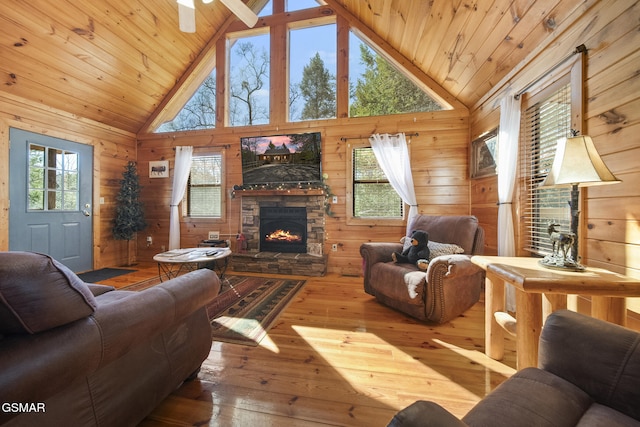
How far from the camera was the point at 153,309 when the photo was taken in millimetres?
1147

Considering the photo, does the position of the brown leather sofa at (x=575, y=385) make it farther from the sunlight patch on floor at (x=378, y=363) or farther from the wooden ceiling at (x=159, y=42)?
the wooden ceiling at (x=159, y=42)

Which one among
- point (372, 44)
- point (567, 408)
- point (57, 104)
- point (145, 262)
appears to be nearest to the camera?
point (567, 408)

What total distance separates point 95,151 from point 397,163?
16.2ft

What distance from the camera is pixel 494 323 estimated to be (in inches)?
73.3

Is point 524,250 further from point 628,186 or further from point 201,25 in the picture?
point 201,25

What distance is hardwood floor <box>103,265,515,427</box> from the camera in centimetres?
134

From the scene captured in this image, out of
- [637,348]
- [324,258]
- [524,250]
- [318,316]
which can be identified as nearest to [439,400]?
[637,348]

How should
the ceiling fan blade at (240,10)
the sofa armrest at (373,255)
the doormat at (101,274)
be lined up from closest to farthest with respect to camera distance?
the ceiling fan blade at (240,10) → the sofa armrest at (373,255) → the doormat at (101,274)

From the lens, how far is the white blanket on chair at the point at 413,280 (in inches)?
91.3

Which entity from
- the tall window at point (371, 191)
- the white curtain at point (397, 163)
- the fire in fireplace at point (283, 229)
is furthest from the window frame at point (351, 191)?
the fire in fireplace at point (283, 229)

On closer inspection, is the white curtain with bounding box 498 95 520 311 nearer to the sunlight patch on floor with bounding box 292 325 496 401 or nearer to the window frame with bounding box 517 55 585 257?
the window frame with bounding box 517 55 585 257

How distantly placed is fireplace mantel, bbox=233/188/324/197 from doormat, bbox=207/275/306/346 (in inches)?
53.3

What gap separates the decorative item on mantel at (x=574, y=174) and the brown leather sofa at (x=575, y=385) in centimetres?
64

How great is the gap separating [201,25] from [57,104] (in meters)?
2.46
